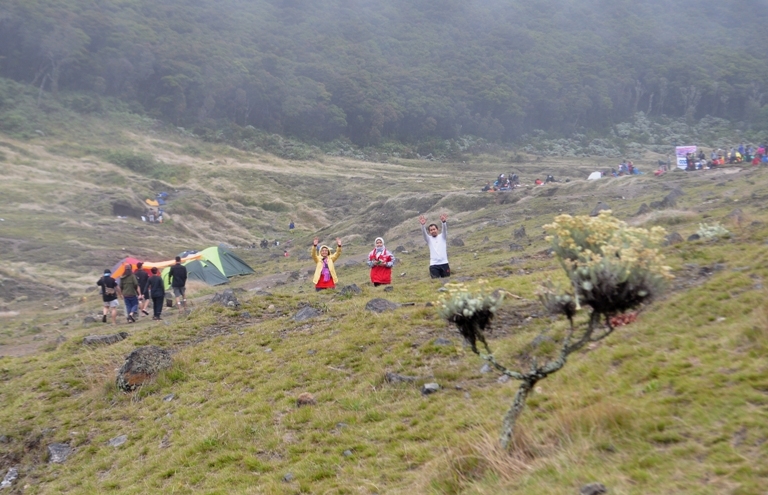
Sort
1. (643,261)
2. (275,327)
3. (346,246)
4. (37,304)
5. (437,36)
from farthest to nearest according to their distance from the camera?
(437,36), (346,246), (37,304), (275,327), (643,261)

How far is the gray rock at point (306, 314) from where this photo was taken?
11.7 meters

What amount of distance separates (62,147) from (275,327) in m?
53.4

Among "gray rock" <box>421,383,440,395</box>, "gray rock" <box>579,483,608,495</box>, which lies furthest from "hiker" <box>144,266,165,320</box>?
"gray rock" <box>579,483,608,495</box>

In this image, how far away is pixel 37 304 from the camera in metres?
24.7

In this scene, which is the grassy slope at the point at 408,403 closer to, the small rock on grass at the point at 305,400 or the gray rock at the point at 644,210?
the small rock on grass at the point at 305,400

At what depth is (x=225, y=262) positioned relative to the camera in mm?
28719

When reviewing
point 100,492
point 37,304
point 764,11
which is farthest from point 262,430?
point 764,11

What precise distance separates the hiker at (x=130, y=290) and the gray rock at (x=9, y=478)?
9.32m

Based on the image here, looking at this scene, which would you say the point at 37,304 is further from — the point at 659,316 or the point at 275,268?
the point at 659,316

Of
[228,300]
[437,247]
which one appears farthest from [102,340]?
[437,247]

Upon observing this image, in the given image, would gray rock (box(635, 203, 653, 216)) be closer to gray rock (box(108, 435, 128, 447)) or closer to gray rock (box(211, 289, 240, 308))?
gray rock (box(211, 289, 240, 308))

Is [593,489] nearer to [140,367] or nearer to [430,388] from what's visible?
[430,388]

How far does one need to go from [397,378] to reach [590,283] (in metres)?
3.99

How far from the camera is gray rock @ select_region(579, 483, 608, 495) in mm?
3875
